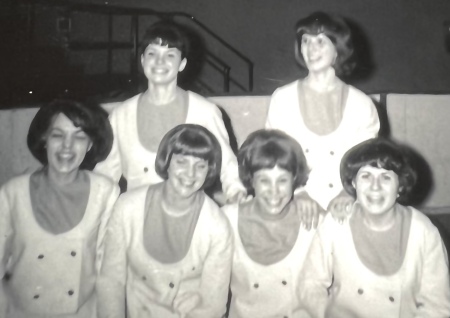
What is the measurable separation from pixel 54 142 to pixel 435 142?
2797 millimetres

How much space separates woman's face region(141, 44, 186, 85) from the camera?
92.8 inches

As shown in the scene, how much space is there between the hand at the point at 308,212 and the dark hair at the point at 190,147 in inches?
15.0

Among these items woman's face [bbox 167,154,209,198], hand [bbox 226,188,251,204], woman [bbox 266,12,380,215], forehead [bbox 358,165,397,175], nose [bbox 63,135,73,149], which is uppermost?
woman [bbox 266,12,380,215]

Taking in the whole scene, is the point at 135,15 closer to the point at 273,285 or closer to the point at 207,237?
the point at 207,237

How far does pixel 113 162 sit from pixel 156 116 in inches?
11.8

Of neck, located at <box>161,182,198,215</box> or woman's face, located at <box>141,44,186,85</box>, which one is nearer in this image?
neck, located at <box>161,182,198,215</box>

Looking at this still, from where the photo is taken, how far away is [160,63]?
7.74 feet

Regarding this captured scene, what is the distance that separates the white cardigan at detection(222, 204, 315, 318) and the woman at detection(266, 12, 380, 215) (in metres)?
0.37

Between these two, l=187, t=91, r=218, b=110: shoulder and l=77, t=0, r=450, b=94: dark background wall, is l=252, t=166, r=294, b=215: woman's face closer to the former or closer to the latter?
l=187, t=91, r=218, b=110: shoulder

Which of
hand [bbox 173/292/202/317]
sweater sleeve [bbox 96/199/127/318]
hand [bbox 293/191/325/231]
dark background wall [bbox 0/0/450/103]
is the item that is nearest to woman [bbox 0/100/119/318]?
sweater sleeve [bbox 96/199/127/318]

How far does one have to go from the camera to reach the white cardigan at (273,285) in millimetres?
2107

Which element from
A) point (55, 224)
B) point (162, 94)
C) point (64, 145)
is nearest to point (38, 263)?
point (55, 224)

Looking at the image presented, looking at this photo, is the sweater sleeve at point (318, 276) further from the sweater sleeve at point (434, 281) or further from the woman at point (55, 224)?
the woman at point (55, 224)

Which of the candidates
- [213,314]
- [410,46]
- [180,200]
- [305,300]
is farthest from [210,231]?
[410,46]
